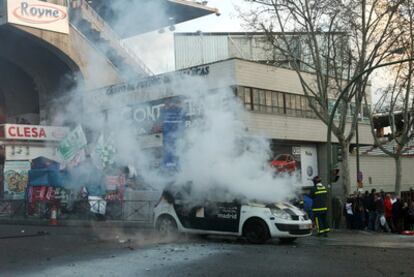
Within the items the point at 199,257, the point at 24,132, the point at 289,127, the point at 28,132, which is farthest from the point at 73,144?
the point at 289,127

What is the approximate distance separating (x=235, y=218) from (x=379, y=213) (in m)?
7.27

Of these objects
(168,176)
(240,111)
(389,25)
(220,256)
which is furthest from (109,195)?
(389,25)

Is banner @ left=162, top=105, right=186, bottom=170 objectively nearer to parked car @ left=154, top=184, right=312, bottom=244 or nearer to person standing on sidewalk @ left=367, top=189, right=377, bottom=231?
parked car @ left=154, top=184, right=312, bottom=244

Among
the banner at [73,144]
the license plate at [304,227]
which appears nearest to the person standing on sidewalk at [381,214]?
the license plate at [304,227]

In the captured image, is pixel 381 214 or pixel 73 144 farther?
pixel 73 144

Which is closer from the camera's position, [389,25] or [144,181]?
[144,181]

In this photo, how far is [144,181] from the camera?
1827cm

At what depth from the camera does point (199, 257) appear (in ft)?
33.7

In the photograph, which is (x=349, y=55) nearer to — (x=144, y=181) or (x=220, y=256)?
(x=144, y=181)

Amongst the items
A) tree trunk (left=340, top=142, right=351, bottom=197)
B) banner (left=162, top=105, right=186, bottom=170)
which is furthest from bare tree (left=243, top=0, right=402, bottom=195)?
banner (left=162, top=105, right=186, bottom=170)

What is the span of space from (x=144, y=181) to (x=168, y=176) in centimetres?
340

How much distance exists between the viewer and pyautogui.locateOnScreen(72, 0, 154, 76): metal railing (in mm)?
19750

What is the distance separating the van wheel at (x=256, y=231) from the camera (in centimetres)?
1267

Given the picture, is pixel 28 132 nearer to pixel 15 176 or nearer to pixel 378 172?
pixel 15 176
